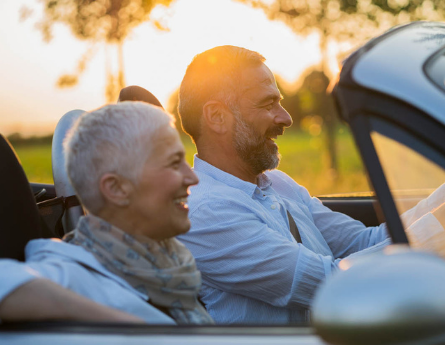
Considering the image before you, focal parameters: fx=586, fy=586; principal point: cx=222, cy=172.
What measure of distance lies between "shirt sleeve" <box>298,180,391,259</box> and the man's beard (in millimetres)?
456

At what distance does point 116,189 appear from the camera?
1.65 meters

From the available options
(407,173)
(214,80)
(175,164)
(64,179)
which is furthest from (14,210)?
(214,80)

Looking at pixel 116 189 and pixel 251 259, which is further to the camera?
pixel 251 259

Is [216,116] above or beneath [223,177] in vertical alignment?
above

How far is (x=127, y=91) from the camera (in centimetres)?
280

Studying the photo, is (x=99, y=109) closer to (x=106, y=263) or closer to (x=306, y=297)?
(x=106, y=263)

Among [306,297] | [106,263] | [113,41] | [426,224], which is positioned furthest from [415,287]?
[113,41]

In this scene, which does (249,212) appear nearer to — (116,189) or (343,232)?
(343,232)

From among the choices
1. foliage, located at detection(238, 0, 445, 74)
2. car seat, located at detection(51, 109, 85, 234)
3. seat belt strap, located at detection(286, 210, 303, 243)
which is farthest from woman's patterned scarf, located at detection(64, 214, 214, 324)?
foliage, located at detection(238, 0, 445, 74)

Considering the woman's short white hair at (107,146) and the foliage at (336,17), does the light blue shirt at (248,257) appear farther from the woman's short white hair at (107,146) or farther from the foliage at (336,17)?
the foliage at (336,17)

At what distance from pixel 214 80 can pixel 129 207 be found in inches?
52.9

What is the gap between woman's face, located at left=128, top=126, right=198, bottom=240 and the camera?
1.67 m

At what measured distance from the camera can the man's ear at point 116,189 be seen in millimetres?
1633

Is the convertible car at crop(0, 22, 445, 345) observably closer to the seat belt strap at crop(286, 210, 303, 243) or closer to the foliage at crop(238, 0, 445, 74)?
the seat belt strap at crop(286, 210, 303, 243)
